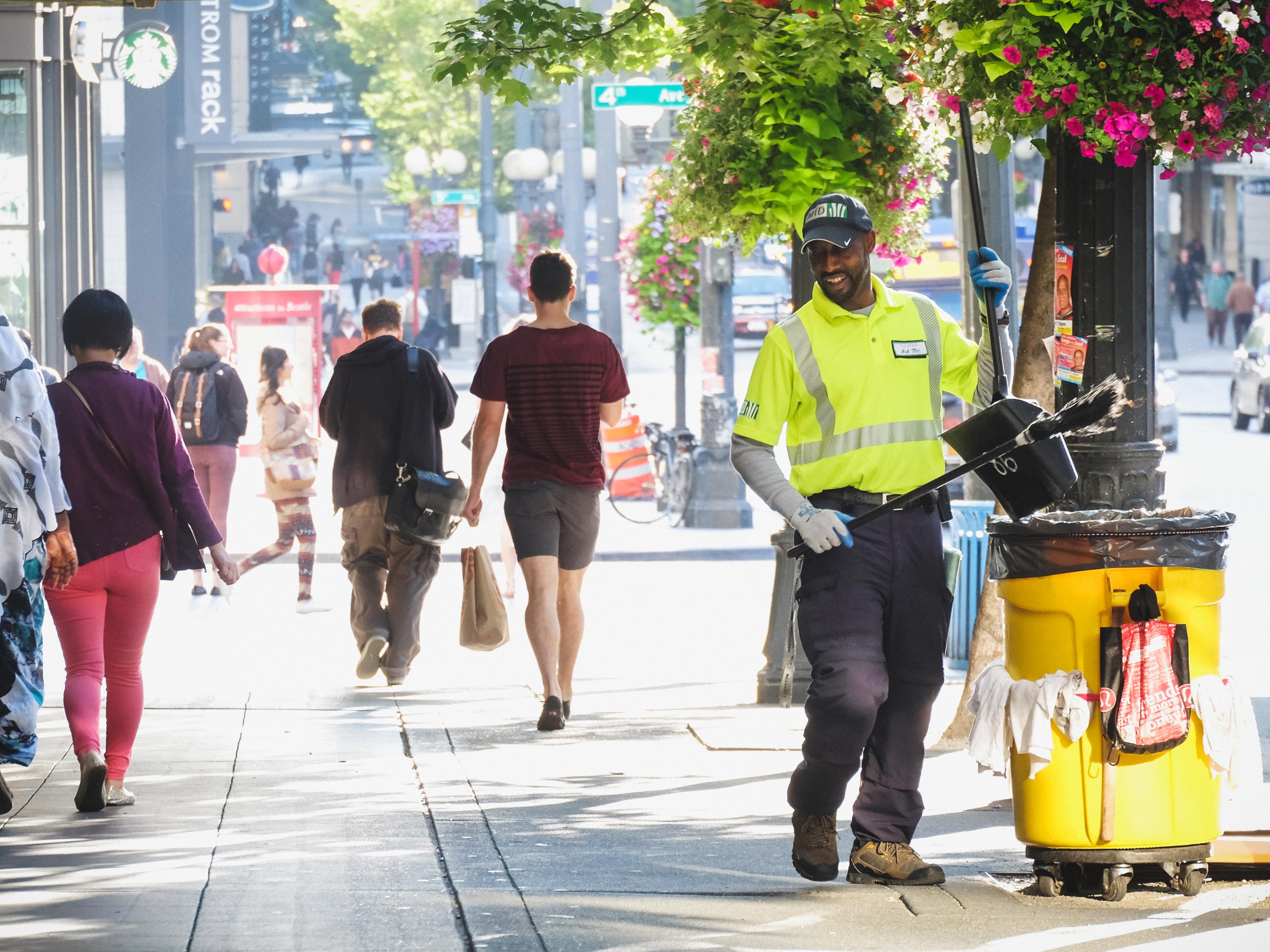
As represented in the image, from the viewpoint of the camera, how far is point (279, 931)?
451cm

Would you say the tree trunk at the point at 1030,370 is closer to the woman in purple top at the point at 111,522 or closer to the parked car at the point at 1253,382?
the woman in purple top at the point at 111,522

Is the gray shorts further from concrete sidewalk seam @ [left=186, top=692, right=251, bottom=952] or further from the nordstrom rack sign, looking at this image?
the nordstrom rack sign

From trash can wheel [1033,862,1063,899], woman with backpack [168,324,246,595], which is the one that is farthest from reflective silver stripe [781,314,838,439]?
woman with backpack [168,324,246,595]

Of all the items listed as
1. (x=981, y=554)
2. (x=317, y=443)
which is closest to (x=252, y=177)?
(x=317, y=443)

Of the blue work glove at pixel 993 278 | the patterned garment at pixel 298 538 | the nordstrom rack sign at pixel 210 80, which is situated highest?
the nordstrom rack sign at pixel 210 80

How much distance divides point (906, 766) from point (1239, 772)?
0.87m

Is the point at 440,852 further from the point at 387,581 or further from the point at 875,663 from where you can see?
the point at 387,581

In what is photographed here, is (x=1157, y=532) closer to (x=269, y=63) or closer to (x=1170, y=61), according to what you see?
(x=1170, y=61)

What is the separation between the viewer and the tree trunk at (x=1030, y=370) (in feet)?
22.7

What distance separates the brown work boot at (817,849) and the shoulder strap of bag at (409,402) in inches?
165

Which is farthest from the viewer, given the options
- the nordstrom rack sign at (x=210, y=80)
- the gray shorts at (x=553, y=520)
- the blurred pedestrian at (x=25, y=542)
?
the nordstrom rack sign at (x=210, y=80)

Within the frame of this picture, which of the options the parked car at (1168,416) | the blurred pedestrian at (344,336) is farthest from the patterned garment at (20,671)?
the blurred pedestrian at (344,336)

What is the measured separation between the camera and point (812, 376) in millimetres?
5105

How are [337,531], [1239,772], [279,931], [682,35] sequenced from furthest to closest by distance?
1. [337,531]
2. [682,35]
3. [1239,772]
4. [279,931]
